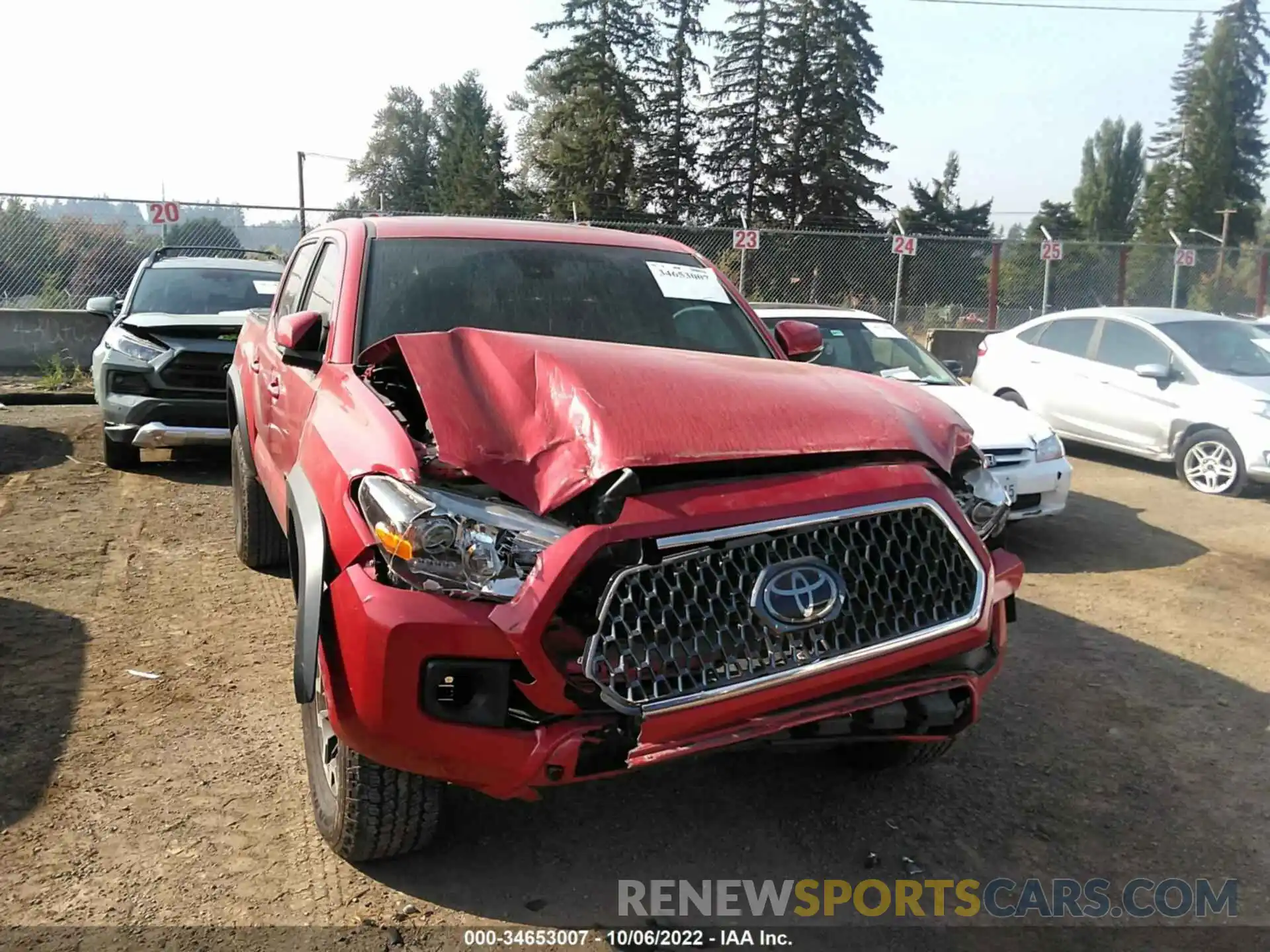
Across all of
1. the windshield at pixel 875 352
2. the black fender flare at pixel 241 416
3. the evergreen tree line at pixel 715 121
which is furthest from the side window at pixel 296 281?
the evergreen tree line at pixel 715 121

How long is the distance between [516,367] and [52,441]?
7932 mm

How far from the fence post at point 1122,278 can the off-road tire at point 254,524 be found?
19646mm

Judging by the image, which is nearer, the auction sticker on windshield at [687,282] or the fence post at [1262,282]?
the auction sticker on windshield at [687,282]

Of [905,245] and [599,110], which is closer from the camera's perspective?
[905,245]

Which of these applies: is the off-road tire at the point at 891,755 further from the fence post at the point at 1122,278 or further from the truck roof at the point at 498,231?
the fence post at the point at 1122,278

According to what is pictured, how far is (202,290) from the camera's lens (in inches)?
328

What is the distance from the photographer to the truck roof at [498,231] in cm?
397

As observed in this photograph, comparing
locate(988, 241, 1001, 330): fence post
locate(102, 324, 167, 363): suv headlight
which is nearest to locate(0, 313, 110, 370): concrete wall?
locate(102, 324, 167, 363): suv headlight

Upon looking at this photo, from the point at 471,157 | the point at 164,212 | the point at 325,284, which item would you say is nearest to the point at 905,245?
the point at 164,212

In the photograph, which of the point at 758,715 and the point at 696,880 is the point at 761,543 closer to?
the point at 758,715

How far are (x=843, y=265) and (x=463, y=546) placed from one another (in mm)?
18841

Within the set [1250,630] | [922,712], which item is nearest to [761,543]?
[922,712]

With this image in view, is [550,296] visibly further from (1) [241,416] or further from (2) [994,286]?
(2) [994,286]

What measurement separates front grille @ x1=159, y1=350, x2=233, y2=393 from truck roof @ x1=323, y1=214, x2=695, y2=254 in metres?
3.24
